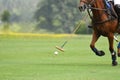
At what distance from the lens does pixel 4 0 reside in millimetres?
137250

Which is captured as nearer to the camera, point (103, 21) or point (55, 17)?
point (103, 21)

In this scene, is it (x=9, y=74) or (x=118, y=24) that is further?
(x=118, y=24)

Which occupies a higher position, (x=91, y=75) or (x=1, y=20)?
(x=91, y=75)

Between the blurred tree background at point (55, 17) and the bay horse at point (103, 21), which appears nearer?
the bay horse at point (103, 21)

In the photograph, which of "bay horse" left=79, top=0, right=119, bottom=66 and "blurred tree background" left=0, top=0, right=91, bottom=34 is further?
"blurred tree background" left=0, top=0, right=91, bottom=34

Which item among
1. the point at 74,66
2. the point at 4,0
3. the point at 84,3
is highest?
the point at 84,3

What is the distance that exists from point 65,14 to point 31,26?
12.1m

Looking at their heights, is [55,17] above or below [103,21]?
below

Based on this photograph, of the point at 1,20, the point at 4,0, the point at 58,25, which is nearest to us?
the point at 1,20

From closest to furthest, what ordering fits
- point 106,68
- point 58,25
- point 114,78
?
point 114,78, point 106,68, point 58,25

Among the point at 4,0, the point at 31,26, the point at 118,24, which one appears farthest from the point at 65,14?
the point at 118,24

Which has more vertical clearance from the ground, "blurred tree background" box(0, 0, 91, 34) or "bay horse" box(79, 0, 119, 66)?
"bay horse" box(79, 0, 119, 66)

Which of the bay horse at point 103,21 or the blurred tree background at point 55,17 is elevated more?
the bay horse at point 103,21

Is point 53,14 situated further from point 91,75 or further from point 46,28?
point 91,75
